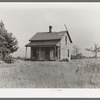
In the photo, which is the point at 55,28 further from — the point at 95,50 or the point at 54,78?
the point at 54,78

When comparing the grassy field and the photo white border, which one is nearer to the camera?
the photo white border

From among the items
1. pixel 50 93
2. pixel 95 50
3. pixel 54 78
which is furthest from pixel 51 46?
pixel 50 93

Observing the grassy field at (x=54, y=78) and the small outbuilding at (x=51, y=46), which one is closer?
the grassy field at (x=54, y=78)

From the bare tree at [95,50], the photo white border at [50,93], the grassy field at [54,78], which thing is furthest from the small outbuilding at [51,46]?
the photo white border at [50,93]

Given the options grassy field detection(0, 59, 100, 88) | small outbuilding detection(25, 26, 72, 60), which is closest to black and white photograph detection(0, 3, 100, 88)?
grassy field detection(0, 59, 100, 88)

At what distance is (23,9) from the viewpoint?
6414 millimetres

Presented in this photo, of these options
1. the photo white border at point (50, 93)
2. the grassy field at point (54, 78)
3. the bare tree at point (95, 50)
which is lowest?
the photo white border at point (50, 93)

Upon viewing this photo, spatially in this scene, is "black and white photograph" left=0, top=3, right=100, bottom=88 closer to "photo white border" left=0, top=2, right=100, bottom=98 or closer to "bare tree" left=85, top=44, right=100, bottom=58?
"bare tree" left=85, top=44, right=100, bottom=58

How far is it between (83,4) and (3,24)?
391cm

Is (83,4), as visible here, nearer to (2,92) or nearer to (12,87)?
(12,87)

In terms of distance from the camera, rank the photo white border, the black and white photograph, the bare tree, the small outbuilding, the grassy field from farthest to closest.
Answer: the small outbuilding, the bare tree, the black and white photograph, the grassy field, the photo white border

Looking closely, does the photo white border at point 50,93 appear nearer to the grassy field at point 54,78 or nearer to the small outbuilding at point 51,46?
the grassy field at point 54,78

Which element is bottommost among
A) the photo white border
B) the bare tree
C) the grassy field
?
the photo white border

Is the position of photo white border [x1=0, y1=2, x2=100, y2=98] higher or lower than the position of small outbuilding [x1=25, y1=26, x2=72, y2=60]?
lower
